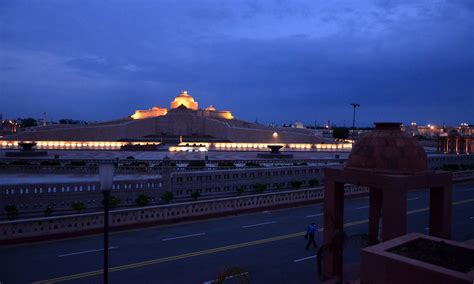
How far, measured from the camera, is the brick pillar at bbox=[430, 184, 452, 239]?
798cm

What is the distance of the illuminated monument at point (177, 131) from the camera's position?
155 ft

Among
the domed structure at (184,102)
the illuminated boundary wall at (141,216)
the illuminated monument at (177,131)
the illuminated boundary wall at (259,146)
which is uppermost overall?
the domed structure at (184,102)

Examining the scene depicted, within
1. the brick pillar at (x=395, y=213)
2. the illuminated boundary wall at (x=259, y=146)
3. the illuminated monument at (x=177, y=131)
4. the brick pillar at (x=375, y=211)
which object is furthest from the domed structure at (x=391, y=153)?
the illuminated monument at (x=177, y=131)

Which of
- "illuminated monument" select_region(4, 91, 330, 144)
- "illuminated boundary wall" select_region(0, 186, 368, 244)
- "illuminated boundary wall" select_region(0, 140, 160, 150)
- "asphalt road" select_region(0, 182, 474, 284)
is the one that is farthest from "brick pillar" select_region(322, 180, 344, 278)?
"illuminated monument" select_region(4, 91, 330, 144)

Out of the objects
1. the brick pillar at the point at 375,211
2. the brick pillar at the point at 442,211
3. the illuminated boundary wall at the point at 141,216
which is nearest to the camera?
the brick pillar at the point at 442,211

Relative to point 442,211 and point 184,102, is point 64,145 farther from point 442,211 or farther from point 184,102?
point 442,211

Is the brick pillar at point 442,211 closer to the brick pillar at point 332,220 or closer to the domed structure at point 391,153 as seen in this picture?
the domed structure at point 391,153

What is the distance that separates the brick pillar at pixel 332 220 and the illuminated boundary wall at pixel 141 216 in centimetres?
592

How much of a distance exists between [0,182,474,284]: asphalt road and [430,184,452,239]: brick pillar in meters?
2.36

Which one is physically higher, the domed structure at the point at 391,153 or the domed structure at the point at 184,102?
the domed structure at the point at 184,102

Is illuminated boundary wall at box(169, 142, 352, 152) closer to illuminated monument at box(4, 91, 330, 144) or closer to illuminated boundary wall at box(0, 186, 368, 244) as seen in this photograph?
illuminated monument at box(4, 91, 330, 144)

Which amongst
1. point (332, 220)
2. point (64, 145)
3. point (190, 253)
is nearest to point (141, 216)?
point (190, 253)

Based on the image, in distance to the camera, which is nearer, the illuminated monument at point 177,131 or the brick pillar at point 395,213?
the brick pillar at point 395,213

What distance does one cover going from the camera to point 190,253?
9938 millimetres
